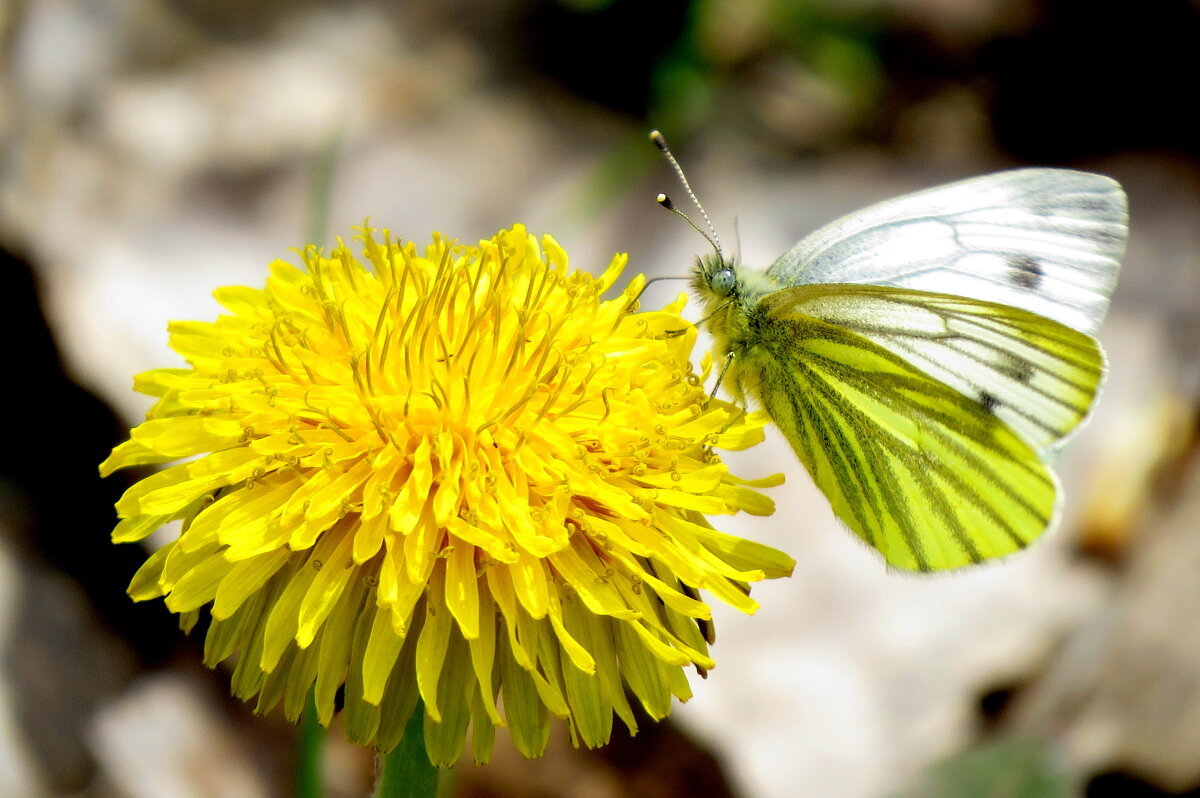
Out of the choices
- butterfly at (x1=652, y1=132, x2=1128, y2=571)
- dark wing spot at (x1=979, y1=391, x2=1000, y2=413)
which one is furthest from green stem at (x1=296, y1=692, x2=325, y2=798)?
dark wing spot at (x1=979, y1=391, x2=1000, y2=413)

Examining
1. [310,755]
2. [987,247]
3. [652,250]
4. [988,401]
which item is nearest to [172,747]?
[310,755]

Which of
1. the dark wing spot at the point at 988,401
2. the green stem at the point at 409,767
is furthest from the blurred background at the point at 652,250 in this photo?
the green stem at the point at 409,767

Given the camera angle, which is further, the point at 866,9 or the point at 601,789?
the point at 866,9

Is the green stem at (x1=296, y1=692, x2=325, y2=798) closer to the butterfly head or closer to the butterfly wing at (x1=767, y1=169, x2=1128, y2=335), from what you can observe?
the butterfly head

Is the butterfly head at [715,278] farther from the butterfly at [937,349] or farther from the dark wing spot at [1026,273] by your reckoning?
the dark wing spot at [1026,273]

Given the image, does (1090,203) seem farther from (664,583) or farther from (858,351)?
(664,583)

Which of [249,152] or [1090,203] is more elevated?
[1090,203]

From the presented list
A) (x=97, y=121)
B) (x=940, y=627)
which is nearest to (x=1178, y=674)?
(x=940, y=627)
